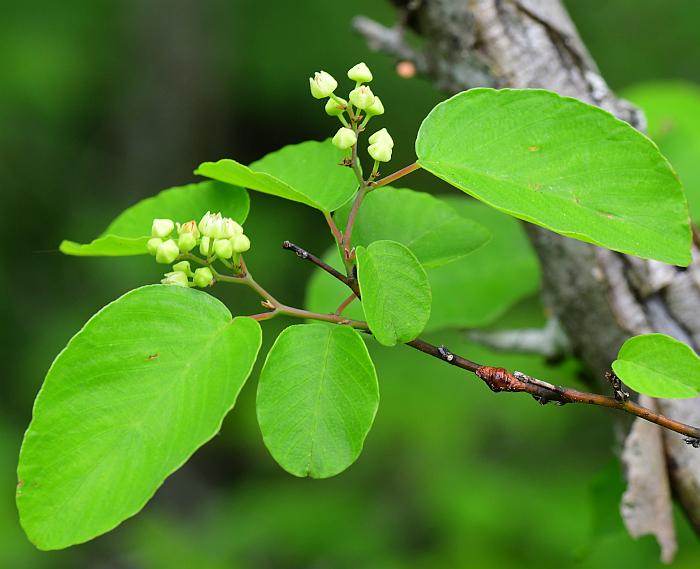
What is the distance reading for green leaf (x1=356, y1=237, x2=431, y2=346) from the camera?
0.63m

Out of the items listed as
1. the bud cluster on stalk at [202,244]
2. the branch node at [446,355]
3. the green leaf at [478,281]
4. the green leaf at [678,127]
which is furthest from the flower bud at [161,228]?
the green leaf at [678,127]

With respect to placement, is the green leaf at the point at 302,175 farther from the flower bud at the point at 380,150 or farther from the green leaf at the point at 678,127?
the green leaf at the point at 678,127

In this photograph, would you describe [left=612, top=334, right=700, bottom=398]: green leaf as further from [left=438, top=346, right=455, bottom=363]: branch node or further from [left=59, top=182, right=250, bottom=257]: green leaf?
[left=59, top=182, right=250, bottom=257]: green leaf

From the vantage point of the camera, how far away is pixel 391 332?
2.09ft

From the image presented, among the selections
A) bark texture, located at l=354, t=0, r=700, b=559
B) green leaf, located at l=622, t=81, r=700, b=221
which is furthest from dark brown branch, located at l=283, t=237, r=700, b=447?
green leaf, located at l=622, t=81, r=700, b=221

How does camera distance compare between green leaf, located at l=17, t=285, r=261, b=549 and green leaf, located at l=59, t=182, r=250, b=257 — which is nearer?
green leaf, located at l=17, t=285, r=261, b=549

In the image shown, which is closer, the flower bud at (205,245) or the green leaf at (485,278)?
the flower bud at (205,245)

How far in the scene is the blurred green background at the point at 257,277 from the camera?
9.19ft

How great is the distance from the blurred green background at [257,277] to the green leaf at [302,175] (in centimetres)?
179

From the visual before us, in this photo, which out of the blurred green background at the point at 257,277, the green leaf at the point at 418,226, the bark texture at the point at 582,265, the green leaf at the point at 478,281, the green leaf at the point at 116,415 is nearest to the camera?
the green leaf at the point at 116,415

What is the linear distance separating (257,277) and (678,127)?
3.08m

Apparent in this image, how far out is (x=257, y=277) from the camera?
163 inches

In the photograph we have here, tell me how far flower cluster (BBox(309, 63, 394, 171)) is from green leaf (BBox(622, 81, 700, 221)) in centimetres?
61

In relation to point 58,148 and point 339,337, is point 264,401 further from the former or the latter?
point 58,148
